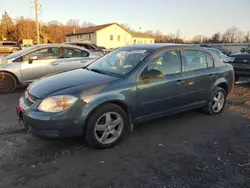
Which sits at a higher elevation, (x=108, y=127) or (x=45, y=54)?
(x=45, y=54)

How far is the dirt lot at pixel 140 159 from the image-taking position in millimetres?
2537

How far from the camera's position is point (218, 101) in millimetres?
4934

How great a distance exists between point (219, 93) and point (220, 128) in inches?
39.2

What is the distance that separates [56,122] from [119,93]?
100 centimetres

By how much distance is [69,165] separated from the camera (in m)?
2.84

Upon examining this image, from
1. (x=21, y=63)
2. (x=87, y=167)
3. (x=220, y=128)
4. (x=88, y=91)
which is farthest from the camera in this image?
(x=21, y=63)

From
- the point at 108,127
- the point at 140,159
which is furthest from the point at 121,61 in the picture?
the point at 140,159

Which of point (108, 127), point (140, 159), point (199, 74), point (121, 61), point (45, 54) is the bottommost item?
point (140, 159)

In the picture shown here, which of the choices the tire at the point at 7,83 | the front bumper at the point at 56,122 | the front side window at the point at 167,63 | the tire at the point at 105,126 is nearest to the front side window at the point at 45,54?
the tire at the point at 7,83

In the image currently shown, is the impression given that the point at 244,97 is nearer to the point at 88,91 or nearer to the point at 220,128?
the point at 220,128

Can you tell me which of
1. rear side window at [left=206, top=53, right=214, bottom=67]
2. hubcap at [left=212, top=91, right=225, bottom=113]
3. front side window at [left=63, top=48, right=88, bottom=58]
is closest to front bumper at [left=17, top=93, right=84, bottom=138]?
rear side window at [left=206, top=53, right=214, bottom=67]

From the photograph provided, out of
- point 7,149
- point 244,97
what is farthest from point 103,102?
point 244,97

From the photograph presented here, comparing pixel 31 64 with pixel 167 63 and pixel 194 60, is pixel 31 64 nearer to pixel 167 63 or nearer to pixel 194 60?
pixel 167 63

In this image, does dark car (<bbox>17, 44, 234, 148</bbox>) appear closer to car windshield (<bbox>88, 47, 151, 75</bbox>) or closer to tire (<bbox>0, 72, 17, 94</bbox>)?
car windshield (<bbox>88, 47, 151, 75</bbox>)
